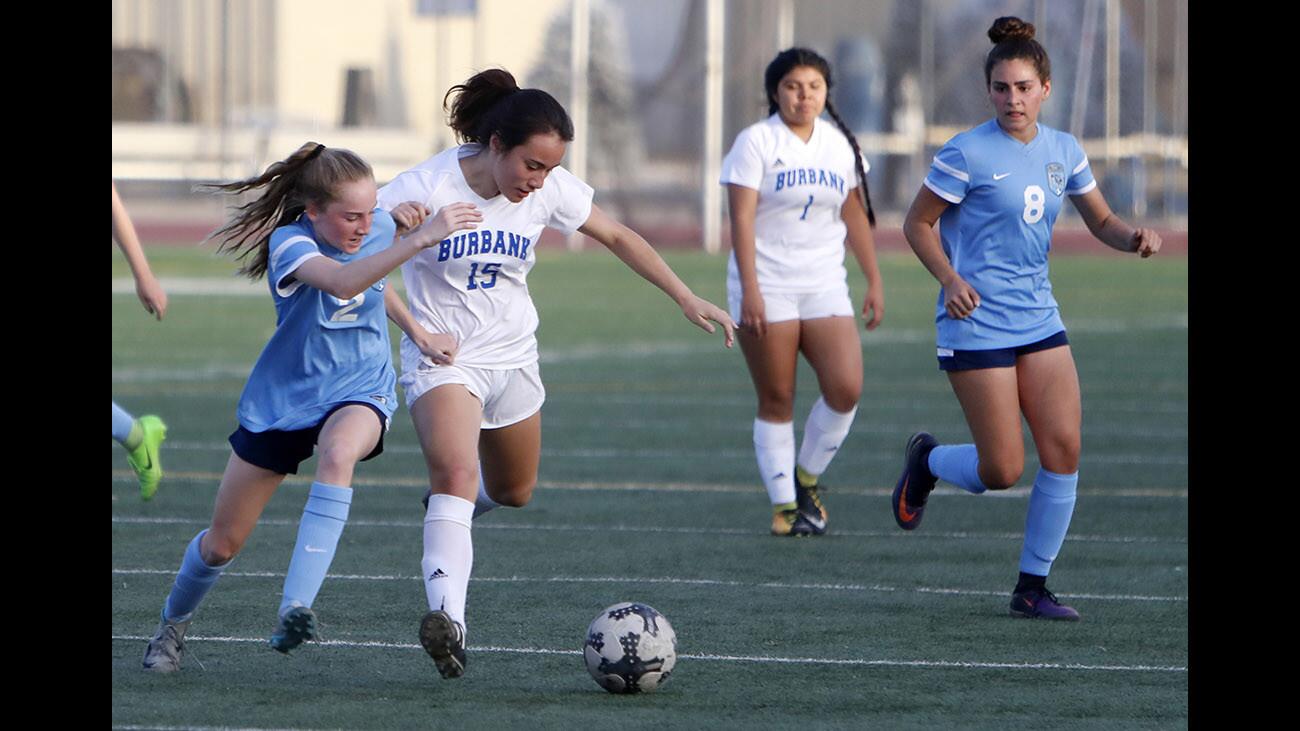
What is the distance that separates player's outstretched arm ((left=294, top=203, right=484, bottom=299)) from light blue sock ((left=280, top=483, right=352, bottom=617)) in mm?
598

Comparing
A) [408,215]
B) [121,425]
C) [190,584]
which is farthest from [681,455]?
[190,584]

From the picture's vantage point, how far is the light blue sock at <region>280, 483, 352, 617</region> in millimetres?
6047

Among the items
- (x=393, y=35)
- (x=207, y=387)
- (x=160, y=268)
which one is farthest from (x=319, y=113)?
(x=207, y=387)

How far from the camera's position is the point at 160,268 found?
33.7m

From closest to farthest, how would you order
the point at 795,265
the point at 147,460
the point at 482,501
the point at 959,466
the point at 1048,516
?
the point at 1048,516, the point at 482,501, the point at 959,466, the point at 147,460, the point at 795,265

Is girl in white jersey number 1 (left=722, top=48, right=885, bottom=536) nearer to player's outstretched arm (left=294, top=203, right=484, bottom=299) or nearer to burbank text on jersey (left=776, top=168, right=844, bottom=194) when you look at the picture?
burbank text on jersey (left=776, top=168, right=844, bottom=194)

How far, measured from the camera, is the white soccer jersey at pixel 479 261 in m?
6.80

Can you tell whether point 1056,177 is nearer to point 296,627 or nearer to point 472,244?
point 472,244

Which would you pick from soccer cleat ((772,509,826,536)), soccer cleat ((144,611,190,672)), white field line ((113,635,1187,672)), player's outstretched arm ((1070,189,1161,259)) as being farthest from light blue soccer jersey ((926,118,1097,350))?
soccer cleat ((144,611,190,672))

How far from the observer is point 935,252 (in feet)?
25.1

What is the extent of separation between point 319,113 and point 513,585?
43608 mm

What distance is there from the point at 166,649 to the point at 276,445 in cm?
73

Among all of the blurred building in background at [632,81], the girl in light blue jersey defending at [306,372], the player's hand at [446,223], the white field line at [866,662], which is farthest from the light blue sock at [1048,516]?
the blurred building in background at [632,81]

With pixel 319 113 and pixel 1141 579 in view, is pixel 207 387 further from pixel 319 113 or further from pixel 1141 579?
pixel 319 113
